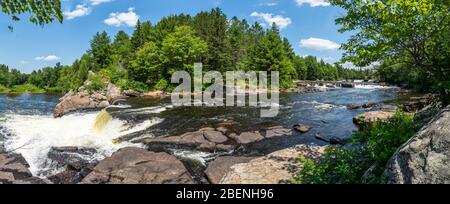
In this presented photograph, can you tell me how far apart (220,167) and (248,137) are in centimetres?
486

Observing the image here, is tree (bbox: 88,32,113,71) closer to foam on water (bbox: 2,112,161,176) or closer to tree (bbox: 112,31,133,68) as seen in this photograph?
tree (bbox: 112,31,133,68)

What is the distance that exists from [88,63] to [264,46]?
4107 cm

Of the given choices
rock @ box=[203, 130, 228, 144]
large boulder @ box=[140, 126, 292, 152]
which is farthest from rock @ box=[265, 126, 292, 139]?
rock @ box=[203, 130, 228, 144]

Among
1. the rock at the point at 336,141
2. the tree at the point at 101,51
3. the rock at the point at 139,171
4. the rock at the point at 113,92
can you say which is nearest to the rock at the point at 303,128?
the rock at the point at 336,141

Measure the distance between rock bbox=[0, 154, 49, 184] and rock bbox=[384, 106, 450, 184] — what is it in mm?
10689

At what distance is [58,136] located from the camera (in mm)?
18359

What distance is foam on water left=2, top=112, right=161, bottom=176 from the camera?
14.3 m

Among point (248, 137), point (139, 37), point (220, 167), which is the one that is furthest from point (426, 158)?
point (139, 37)

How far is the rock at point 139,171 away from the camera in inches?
398

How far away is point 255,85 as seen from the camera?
53.6m

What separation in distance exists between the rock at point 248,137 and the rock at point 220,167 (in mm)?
3287

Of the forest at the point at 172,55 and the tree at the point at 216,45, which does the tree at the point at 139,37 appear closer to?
the forest at the point at 172,55

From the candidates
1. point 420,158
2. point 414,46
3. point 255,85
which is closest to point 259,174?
point 420,158
